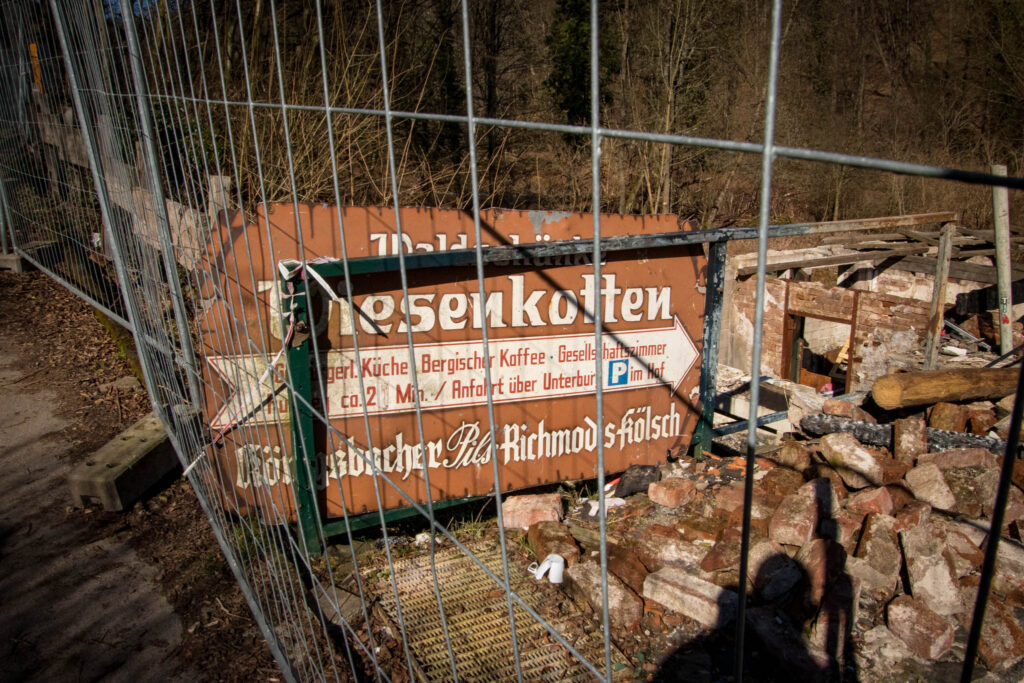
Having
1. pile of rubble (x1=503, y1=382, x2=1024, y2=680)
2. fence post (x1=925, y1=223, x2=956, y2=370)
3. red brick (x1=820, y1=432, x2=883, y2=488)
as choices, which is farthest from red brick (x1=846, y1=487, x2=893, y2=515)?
fence post (x1=925, y1=223, x2=956, y2=370)

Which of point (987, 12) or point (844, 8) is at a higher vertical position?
point (844, 8)

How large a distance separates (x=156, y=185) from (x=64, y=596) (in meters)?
1.75

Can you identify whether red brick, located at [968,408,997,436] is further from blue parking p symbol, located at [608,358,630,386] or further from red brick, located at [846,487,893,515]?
blue parking p symbol, located at [608,358,630,386]

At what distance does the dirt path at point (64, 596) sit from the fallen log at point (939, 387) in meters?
4.96

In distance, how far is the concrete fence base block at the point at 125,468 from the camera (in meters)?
3.26

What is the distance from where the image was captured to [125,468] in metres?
3.33

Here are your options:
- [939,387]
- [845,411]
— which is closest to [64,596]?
[845,411]

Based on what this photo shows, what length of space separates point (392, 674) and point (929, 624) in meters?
2.33

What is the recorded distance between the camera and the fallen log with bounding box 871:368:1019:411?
5055 millimetres

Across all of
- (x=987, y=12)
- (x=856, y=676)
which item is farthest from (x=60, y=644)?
(x=987, y=12)

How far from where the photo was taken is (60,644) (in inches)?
97.6

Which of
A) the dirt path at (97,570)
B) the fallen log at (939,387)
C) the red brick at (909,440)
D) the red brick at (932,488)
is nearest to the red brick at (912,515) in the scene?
the red brick at (932,488)

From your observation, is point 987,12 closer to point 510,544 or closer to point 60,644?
point 510,544

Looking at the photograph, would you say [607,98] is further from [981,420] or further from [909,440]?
[909,440]
